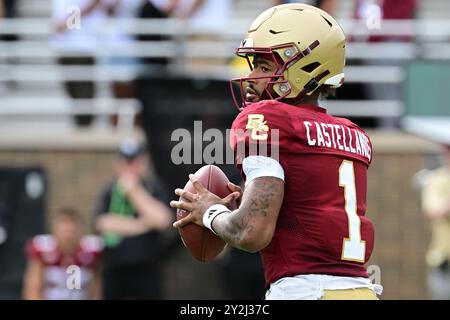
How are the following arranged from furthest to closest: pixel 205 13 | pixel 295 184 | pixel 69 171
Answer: pixel 69 171 → pixel 205 13 → pixel 295 184

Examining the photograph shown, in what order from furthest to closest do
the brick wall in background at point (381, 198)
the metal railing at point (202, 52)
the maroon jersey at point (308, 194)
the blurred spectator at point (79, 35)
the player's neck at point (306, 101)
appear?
the metal railing at point (202, 52) < the brick wall in background at point (381, 198) < the blurred spectator at point (79, 35) < the player's neck at point (306, 101) < the maroon jersey at point (308, 194)

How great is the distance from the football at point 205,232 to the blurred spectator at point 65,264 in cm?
482

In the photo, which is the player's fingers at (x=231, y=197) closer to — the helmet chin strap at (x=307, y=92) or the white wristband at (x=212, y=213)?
the white wristband at (x=212, y=213)

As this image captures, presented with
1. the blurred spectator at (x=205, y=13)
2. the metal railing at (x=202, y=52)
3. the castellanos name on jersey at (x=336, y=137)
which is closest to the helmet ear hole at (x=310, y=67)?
the castellanos name on jersey at (x=336, y=137)

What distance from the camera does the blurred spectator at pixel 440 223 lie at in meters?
9.24

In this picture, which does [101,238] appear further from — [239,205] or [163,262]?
[239,205]

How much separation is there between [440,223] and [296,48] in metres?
5.43

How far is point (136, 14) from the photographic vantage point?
34.8ft

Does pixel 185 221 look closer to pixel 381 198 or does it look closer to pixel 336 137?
pixel 336 137

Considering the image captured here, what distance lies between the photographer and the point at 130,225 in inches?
368

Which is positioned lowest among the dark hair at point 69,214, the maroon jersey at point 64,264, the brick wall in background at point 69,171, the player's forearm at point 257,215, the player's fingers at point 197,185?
the player's forearm at point 257,215

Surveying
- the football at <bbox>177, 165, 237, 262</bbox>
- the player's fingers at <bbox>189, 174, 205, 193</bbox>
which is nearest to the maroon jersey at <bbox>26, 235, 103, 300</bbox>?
the football at <bbox>177, 165, 237, 262</bbox>

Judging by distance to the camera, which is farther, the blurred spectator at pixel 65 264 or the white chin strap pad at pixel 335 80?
the blurred spectator at pixel 65 264

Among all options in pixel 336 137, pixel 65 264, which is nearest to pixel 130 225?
pixel 65 264
